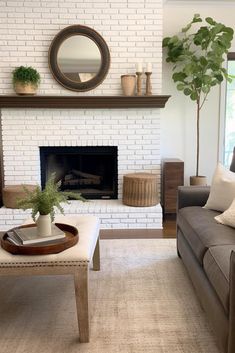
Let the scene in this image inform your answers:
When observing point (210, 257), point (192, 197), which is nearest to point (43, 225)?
point (210, 257)

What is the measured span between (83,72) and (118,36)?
0.57m

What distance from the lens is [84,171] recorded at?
4.43 metres

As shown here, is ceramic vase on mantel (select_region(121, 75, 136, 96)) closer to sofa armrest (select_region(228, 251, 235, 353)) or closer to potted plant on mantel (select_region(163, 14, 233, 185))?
potted plant on mantel (select_region(163, 14, 233, 185))

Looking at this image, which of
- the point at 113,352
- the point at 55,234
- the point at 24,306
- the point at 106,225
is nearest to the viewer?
the point at 113,352

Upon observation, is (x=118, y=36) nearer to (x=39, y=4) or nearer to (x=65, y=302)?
(x=39, y=4)

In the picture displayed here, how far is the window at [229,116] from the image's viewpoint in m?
4.63

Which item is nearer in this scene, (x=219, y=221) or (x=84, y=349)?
(x=84, y=349)

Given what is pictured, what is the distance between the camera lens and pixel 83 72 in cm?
408

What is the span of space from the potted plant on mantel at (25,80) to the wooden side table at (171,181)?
1.75 meters

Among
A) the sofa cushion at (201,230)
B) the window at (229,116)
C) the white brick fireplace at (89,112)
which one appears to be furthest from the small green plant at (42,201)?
the window at (229,116)

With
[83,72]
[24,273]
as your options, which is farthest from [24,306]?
Answer: [83,72]

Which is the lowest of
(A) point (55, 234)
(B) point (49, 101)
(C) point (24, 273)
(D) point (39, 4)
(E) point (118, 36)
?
(C) point (24, 273)

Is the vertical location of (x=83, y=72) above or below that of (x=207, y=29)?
below

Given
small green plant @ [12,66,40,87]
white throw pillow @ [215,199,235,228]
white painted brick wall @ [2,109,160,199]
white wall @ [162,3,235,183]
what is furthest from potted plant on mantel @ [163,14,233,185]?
white throw pillow @ [215,199,235,228]
